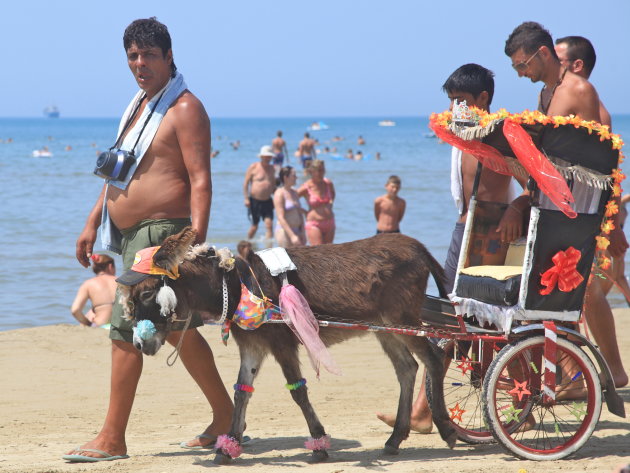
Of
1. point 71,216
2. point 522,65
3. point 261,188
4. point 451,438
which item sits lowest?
point 71,216

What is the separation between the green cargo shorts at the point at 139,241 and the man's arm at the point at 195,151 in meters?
0.17

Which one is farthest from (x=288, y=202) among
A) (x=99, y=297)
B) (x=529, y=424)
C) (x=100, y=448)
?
(x=100, y=448)

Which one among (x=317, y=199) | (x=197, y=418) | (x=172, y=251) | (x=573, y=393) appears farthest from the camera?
(x=317, y=199)

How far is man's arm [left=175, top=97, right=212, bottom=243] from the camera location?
4.90 meters

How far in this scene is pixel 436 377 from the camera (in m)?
5.17

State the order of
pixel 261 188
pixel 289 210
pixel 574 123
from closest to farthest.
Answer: pixel 574 123 → pixel 289 210 → pixel 261 188

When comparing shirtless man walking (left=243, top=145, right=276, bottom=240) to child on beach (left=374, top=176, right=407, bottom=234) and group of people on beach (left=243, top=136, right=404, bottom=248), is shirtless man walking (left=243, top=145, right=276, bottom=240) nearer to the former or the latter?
group of people on beach (left=243, top=136, right=404, bottom=248)

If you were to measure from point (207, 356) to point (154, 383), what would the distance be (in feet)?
7.13

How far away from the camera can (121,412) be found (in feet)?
16.4

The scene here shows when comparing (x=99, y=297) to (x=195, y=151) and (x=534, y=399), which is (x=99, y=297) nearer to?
(x=195, y=151)

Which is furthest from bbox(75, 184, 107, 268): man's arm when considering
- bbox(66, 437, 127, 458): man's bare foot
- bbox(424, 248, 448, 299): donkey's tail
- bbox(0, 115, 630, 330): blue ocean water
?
bbox(0, 115, 630, 330): blue ocean water

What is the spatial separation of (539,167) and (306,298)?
1424mm

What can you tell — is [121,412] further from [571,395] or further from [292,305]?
[571,395]

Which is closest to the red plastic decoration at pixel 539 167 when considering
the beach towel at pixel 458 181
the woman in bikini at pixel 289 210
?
the beach towel at pixel 458 181
